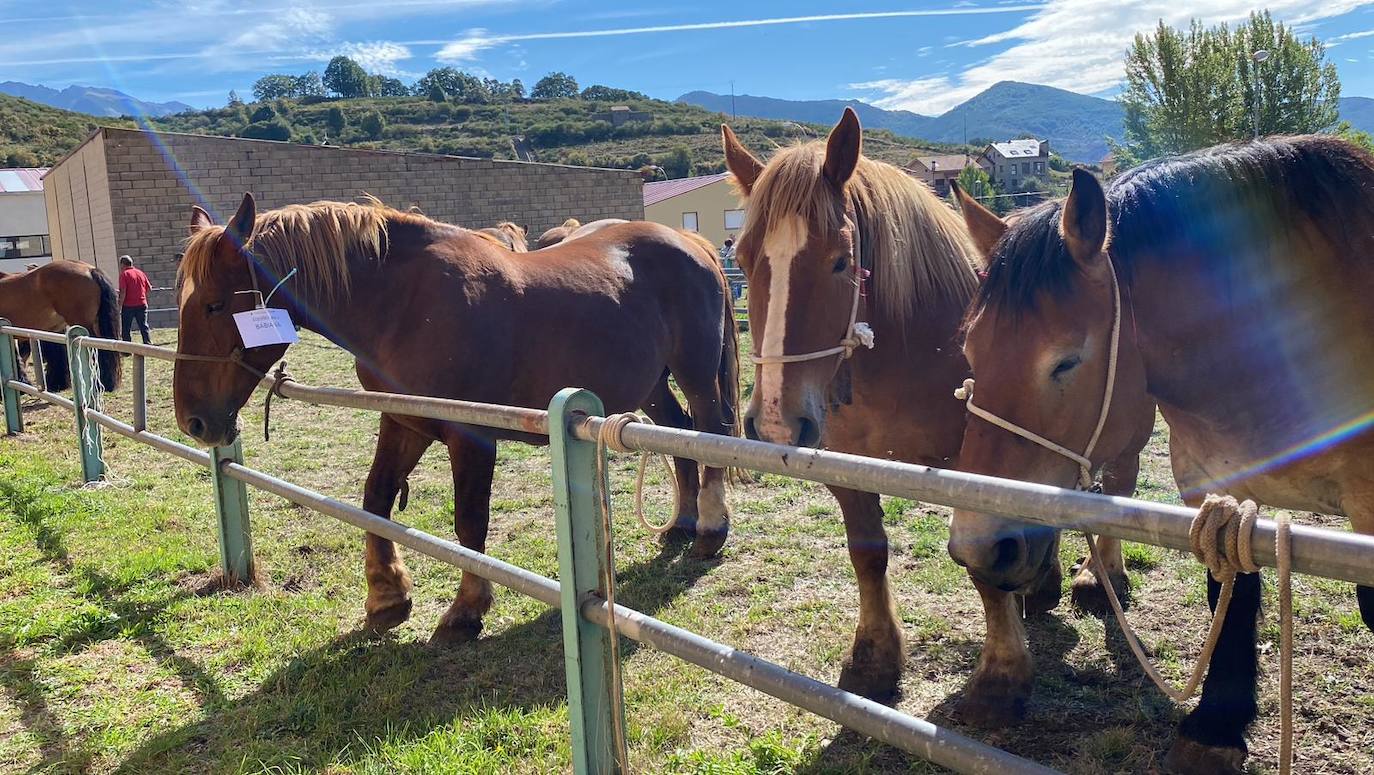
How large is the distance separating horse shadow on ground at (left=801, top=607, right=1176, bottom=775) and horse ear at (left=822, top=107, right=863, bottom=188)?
1.80 m

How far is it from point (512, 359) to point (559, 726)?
1621 mm

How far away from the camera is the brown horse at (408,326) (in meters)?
3.32

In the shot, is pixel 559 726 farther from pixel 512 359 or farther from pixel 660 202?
pixel 660 202

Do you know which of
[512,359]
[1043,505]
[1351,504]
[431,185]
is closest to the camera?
[1043,505]

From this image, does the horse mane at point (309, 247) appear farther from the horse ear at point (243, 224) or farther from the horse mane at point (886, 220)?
the horse mane at point (886, 220)

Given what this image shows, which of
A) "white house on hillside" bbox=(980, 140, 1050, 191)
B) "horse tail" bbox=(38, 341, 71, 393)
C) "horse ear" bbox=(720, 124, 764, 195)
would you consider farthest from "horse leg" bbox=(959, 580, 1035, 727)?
"white house on hillside" bbox=(980, 140, 1050, 191)

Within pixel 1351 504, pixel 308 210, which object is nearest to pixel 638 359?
pixel 308 210

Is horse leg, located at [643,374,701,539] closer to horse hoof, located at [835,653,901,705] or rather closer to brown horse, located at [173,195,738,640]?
brown horse, located at [173,195,738,640]

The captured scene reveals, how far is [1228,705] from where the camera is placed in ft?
7.89

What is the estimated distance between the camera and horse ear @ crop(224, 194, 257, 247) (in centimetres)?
328

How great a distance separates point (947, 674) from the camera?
3.09 meters

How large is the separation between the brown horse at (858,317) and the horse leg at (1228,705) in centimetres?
92

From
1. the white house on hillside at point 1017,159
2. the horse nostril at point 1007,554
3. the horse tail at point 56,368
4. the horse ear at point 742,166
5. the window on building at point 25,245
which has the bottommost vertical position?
the horse tail at point 56,368

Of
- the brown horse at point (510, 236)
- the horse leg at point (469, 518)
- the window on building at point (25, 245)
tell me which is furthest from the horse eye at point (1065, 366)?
the window on building at point (25, 245)
